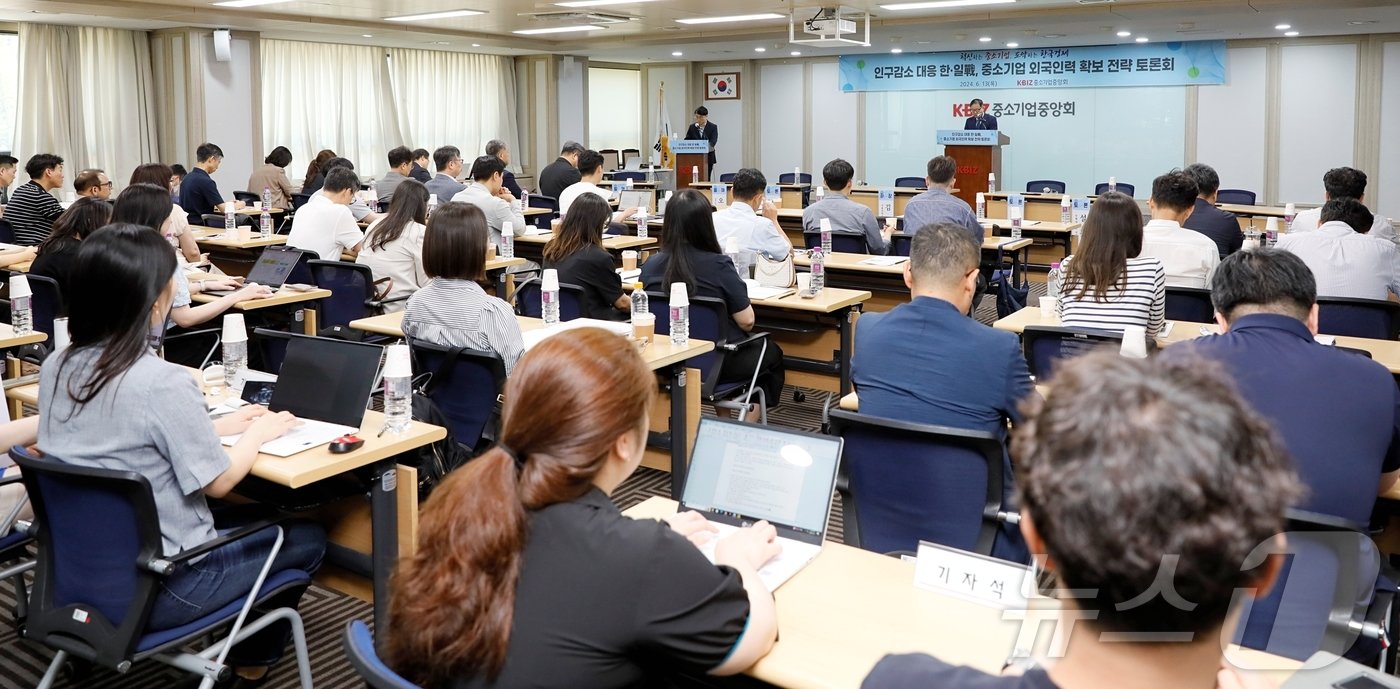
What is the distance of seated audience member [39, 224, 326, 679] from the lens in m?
2.48

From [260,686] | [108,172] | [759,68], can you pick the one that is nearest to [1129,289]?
[260,686]

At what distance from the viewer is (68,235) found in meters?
5.03

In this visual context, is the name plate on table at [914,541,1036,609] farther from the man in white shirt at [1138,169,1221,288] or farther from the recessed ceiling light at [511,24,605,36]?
the recessed ceiling light at [511,24,605,36]

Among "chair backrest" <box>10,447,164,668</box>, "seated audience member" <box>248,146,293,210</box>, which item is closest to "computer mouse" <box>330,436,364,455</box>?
"chair backrest" <box>10,447,164,668</box>

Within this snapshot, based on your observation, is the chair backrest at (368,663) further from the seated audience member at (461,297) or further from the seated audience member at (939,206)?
the seated audience member at (939,206)

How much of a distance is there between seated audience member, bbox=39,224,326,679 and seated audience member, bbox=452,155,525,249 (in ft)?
16.2

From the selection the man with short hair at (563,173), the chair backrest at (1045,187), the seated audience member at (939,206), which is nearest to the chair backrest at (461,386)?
the seated audience member at (939,206)

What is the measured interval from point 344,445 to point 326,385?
1.13 feet

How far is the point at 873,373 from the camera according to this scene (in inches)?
119

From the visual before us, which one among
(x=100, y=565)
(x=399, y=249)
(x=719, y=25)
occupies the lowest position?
(x=100, y=565)

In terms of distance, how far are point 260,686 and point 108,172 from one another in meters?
11.2

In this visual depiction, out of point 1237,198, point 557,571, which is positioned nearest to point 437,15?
point 1237,198

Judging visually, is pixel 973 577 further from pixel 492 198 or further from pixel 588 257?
pixel 492 198

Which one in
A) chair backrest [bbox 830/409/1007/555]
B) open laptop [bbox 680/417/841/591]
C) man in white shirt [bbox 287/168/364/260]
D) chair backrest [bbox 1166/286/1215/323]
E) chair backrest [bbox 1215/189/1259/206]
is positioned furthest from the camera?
chair backrest [bbox 1215/189/1259/206]
